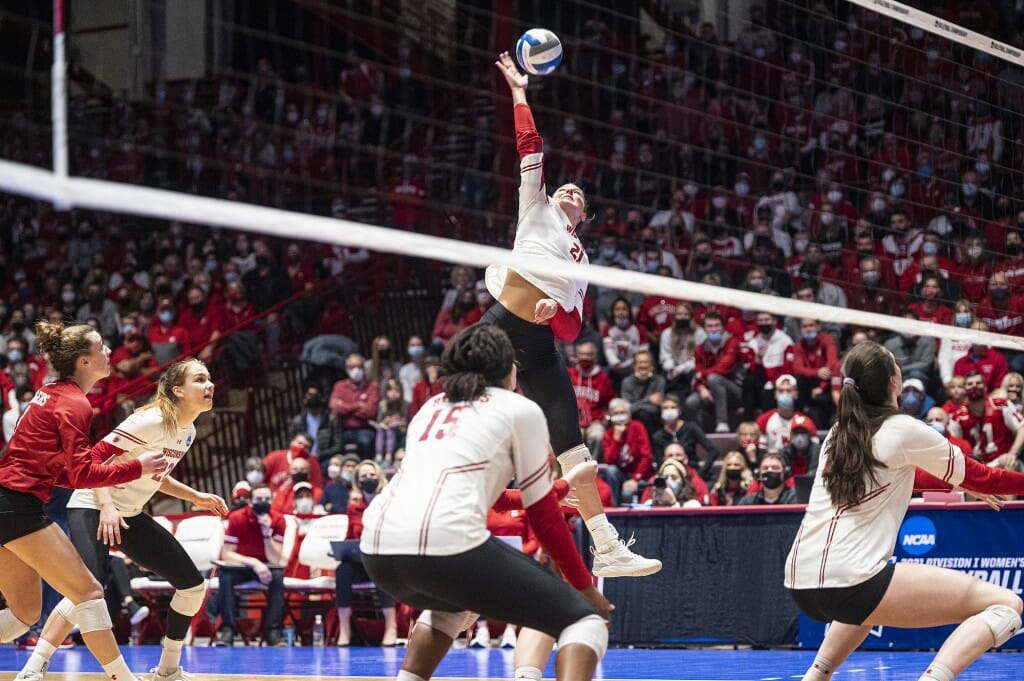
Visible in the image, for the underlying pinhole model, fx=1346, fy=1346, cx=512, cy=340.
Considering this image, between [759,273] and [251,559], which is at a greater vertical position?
[759,273]

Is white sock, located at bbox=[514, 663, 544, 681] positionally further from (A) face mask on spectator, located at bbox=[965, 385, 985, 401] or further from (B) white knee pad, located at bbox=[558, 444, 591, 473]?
(A) face mask on spectator, located at bbox=[965, 385, 985, 401]

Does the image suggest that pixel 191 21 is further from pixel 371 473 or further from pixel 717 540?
pixel 717 540

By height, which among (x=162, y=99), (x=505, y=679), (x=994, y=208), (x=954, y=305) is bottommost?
(x=505, y=679)

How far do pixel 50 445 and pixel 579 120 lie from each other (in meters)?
14.2

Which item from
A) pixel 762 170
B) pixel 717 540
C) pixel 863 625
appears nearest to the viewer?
pixel 863 625

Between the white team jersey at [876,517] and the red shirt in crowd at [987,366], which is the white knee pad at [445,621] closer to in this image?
the white team jersey at [876,517]

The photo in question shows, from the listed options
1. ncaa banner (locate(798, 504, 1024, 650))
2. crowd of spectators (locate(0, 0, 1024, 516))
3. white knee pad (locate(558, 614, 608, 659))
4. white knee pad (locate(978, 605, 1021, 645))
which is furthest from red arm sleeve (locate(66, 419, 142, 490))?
crowd of spectators (locate(0, 0, 1024, 516))

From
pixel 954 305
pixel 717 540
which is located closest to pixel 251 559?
pixel 717 540

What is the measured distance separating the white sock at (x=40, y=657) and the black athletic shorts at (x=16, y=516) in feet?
4.19

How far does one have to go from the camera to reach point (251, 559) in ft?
43.2

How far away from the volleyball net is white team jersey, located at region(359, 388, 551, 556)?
9.76m

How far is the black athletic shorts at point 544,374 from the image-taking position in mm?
6844

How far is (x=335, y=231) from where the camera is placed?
19.7ft

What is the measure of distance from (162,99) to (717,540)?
13518mm
